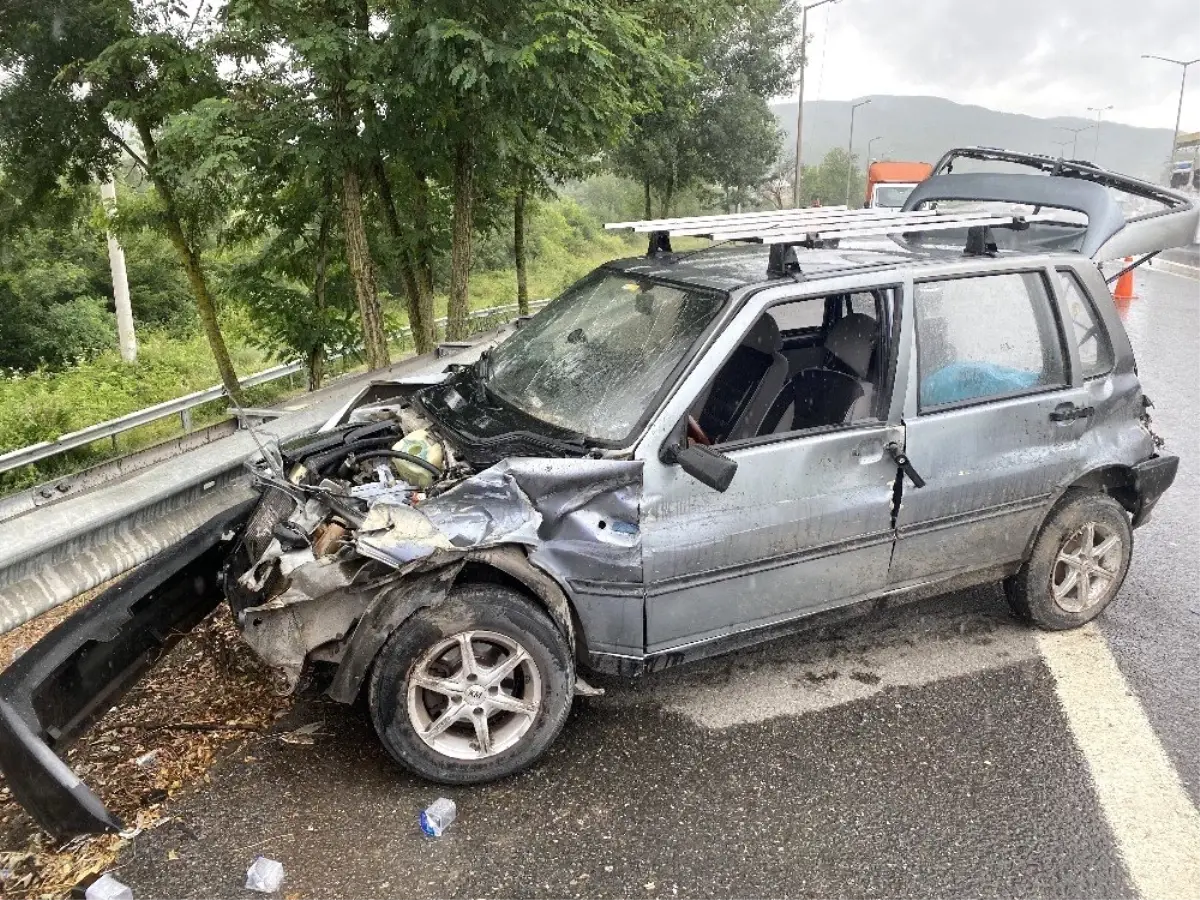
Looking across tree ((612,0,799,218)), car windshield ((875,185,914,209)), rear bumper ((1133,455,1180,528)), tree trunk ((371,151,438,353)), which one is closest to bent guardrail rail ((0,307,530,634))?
rear bumper ((1133,455,1180,528))

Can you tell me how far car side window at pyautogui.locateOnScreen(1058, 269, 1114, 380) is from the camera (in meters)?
4.07

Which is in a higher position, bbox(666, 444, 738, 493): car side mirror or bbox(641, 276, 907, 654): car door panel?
bbox(666, 444, 738, 493): car side mirror

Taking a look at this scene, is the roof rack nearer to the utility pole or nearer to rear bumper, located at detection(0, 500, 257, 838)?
rear bumper, located at detection(0, 500, 257, 838)

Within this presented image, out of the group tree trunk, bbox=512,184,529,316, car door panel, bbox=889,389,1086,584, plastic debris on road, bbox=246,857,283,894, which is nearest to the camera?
plastic debris on road, bbox=246,857,283,894

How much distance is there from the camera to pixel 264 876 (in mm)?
2754

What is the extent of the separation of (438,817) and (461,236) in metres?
8.27

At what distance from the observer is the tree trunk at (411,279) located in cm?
1097

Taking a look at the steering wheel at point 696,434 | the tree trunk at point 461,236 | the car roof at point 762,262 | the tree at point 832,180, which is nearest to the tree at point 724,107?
the tree trunk at point 461,236

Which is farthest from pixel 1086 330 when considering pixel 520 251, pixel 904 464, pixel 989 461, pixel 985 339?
pixel 520 251

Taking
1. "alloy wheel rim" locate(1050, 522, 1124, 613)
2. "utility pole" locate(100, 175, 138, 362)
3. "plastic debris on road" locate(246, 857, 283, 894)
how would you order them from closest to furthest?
"plastic debris on road" locate(246, 857, 283, 894), "alloy wheel rim" locate(1050, 522, 1124, 613), "utility pole" locate(100, 175, 138, 362)

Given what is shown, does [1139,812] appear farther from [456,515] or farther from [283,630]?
[283,630]

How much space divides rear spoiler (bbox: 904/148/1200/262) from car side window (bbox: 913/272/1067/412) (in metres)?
0.59

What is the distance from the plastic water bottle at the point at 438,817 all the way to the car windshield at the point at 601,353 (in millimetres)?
1375

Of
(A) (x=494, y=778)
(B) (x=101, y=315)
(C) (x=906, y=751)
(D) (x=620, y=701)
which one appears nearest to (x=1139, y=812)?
(C) (x=906, y=751)
